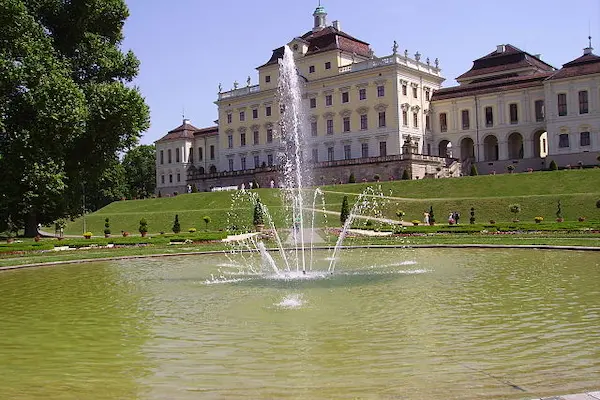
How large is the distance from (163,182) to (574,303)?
79.8m

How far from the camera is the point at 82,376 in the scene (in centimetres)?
645

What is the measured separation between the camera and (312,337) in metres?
7.92

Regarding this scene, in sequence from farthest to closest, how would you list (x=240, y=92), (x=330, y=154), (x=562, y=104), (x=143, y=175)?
(x=143, y=175)
(x=240, y=92)
(x=330, y=154)
(x=562, y=104)

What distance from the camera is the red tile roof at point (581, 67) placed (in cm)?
5406

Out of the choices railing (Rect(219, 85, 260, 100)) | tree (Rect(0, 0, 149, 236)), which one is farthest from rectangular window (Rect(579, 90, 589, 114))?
tree (Rect(0, 0, 149, 236))

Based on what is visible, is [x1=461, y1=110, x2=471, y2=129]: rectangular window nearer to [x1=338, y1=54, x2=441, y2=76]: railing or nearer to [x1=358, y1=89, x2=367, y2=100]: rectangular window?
[x1=338, y1=54, x2=441, y2=76]: railing

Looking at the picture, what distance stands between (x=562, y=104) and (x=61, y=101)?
146 ft

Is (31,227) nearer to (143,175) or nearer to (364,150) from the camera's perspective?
(364,150)

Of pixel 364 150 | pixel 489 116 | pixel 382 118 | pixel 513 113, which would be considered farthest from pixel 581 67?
pixel 364 150

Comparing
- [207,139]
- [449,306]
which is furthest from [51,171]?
[207,139]

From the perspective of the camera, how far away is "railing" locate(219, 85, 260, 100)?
72.1m

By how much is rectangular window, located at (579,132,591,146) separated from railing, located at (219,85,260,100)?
1345 inches

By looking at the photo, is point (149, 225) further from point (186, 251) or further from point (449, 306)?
point (449, 306)

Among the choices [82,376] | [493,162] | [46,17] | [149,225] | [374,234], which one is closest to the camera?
[82,376]
